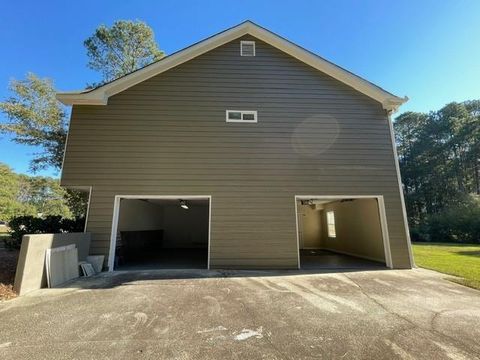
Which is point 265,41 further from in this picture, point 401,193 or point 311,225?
point 311,225

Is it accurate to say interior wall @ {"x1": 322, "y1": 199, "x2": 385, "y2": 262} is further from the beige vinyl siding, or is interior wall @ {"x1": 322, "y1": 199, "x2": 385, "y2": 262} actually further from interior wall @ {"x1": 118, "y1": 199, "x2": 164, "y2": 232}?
interior wall @ {"x1": 118, "y1": 199, "x2": 164, "y2": 232}

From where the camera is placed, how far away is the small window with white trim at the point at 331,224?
12.4 meters

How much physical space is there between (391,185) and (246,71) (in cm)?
578

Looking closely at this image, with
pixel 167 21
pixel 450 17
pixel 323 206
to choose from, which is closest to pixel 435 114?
pixel 323 206

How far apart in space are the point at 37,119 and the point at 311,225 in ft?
48.1

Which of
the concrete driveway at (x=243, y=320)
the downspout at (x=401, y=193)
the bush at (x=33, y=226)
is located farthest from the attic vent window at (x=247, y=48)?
the bush at (x=33, y=226)

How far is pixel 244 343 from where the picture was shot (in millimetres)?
2686

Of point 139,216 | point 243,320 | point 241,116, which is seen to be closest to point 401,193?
point 241,116

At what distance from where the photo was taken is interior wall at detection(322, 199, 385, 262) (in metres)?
8.31

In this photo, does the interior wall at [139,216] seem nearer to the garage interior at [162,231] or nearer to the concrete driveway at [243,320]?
the garage interior at [162,231]

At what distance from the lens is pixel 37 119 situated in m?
10.6

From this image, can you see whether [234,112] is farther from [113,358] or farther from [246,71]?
[113,358]

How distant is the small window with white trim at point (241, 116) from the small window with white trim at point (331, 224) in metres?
7.60

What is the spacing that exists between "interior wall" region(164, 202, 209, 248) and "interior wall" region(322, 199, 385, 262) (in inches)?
285
